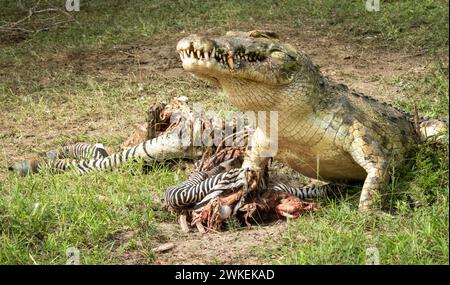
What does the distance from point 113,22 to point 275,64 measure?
767 cm

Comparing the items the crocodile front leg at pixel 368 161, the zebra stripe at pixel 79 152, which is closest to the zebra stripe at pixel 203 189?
the crocodile front leg at pixel 368 161

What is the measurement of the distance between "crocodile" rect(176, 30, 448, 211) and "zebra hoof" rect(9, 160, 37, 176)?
6.70ft

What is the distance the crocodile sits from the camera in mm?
4789

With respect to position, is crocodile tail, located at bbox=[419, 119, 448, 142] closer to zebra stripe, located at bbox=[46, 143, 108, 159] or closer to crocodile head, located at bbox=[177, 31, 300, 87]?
crocodile head, located at bbox=[177, 31, 300, 87]

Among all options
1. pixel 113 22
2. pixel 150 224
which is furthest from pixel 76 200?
pixel 113 22

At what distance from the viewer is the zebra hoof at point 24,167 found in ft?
21.2

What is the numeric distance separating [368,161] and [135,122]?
345 cm

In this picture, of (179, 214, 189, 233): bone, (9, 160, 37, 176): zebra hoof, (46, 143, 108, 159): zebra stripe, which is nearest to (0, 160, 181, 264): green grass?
(179, 214, 189, 233): bone

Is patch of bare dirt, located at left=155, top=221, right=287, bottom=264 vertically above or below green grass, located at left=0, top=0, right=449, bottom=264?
below

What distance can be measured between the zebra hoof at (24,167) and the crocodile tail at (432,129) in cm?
325

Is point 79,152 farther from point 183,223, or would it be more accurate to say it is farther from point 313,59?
point 313,59

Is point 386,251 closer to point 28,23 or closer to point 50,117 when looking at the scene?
point 50,117

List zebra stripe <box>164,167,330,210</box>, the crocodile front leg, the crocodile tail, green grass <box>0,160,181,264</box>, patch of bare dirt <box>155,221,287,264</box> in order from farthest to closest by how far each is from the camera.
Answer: the crocodile tail, zebra stripe <box>164,167,330,210</box>, the crocodile front leg, green grass <box>0,160,181,264</box>, patch of bare dirt <box>155,221,287,264</box>

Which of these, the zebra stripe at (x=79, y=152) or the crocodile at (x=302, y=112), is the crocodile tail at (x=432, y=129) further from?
the zebra stripe at (x=79, y=152)
